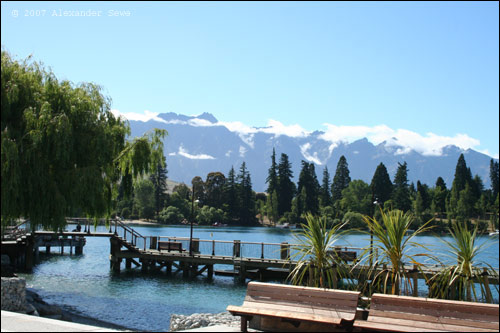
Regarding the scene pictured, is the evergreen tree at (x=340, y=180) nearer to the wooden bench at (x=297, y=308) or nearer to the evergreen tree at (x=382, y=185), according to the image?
the evergreen tree at (x=382, y=185)

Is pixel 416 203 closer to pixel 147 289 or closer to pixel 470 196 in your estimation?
pixel 470 196

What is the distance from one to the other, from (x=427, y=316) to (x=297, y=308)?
186 cm

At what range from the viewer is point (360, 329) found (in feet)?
23.0

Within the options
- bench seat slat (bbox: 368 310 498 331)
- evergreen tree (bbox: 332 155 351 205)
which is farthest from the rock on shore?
evergreen tree (bbox: 332 155 351 205)

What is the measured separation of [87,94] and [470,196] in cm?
8753

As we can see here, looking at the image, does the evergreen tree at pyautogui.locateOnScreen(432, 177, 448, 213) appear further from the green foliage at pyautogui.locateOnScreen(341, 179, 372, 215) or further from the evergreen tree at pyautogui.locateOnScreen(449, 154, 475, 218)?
the green foliage at pyautogui.locateOnScreen(341, 179, 372, 215)

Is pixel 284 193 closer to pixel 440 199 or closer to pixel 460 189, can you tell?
pixel 440 199

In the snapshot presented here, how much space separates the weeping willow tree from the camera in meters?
14.0

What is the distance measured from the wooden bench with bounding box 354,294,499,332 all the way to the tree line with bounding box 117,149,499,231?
7226 centimetres

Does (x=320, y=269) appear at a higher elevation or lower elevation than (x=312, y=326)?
higher

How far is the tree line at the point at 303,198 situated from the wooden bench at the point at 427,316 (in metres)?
72.3

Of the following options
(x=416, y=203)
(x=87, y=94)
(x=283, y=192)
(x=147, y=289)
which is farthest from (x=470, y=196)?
(x=87, y=94)

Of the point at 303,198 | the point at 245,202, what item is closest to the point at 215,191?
the point at 245,202

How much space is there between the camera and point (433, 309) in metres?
6.61
